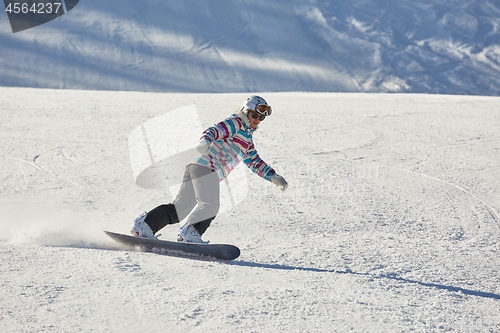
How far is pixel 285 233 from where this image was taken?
198 inches

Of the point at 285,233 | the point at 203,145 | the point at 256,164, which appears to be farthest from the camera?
the point at 285,233

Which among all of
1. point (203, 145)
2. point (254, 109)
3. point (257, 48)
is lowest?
point (257, 48)

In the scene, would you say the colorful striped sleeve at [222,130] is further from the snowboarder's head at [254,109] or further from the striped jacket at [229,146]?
the snowboarder's head at [254,109]

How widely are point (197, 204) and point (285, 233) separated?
88 cm

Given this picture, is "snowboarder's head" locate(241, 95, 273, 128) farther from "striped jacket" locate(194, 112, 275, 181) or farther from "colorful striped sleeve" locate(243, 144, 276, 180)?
"colorful striped sleeve" locate(243, 144, 276, 180)

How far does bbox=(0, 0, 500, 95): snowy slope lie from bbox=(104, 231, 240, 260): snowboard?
3114 cm

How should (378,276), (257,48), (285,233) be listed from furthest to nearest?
(257,48) → (285,233) → (378,276)

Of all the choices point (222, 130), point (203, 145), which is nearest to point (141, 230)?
point (203, 145)

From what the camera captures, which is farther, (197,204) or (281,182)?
(281,182)

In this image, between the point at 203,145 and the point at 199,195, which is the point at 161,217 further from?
the point at 203,145

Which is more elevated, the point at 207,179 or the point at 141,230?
the point at 207,179

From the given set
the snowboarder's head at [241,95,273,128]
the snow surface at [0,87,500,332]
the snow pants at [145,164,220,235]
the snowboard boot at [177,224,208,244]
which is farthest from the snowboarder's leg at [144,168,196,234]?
the snowboarder's head at [241,95,273,128]

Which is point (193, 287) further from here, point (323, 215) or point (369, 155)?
point (369, 155)

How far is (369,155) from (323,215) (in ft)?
8.82
